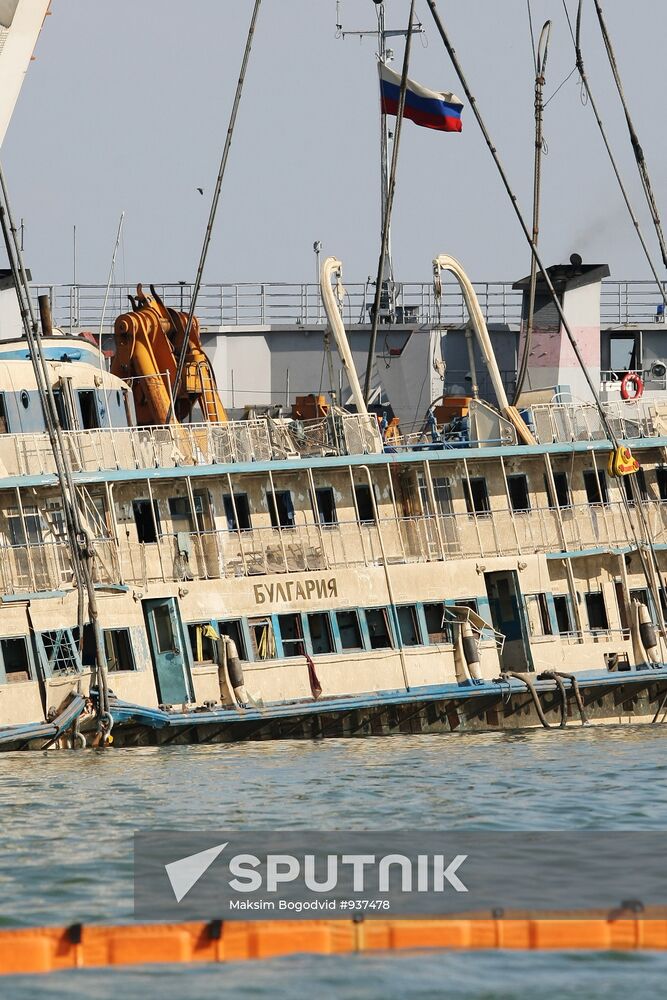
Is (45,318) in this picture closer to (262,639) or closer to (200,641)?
(200,641)

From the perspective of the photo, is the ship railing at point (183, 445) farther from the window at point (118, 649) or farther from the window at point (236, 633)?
the window at point (118, 649)

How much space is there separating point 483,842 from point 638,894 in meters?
3.02

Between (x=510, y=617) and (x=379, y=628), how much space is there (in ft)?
11.1

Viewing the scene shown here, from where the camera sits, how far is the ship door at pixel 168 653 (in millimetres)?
32781

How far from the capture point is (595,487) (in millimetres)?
37469

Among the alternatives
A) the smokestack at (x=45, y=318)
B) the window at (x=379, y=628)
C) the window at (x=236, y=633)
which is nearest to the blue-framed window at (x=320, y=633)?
the window at (x=379, y=628)

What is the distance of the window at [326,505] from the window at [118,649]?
547cm

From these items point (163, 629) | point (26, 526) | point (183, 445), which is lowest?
point (163, 629)

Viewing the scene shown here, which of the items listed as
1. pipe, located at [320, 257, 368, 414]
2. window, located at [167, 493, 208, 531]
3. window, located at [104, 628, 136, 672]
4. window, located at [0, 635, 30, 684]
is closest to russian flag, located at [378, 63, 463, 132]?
pipe, located at [320, 257, 368, 414]

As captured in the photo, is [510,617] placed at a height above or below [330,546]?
below

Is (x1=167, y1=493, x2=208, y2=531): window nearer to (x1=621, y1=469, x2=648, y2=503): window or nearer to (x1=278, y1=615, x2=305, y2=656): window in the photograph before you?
(x1=278, y1=615, x2=305, y2=656): window

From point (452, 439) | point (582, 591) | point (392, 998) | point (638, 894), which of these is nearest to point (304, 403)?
point (452, 439)

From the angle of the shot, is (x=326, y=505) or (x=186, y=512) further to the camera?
(x=326, y=505)

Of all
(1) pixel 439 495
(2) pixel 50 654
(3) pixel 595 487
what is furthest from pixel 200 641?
(3) pixel 595 487
